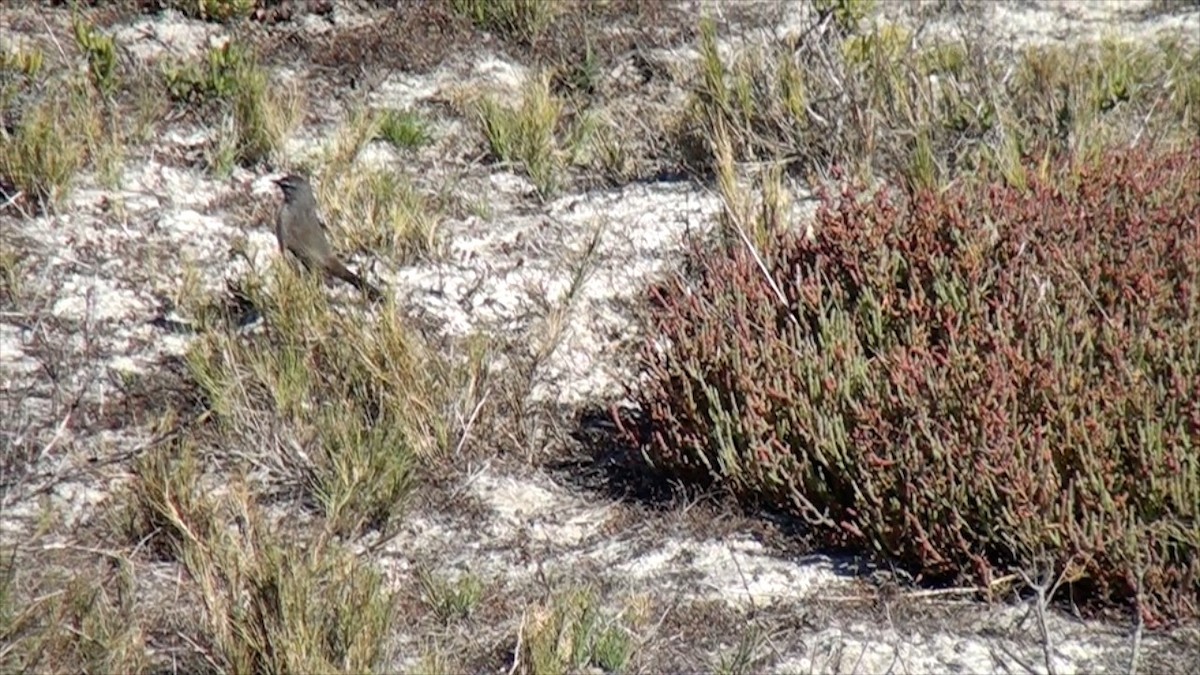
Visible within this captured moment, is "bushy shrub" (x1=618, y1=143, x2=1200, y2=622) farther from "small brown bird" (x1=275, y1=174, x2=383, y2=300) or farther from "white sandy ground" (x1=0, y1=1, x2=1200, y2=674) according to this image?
"small brown bird" (x1=275, y1=174, x2=383, y2=300)

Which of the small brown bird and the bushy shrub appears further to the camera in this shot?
the small brown bird

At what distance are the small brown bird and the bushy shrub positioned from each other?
126cm

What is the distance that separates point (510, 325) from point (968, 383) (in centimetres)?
206

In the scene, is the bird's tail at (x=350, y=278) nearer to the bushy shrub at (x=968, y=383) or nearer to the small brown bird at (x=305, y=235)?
the small brown bird at (x=305, y=235)

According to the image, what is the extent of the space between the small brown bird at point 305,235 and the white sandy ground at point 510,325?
24 centimetres

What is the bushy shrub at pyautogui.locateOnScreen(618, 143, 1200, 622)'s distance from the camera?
16.1 feet

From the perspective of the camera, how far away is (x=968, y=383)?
5266 millimetres

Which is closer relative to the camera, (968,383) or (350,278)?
(968,383)

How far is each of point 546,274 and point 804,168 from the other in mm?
1388

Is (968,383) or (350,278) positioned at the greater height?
(968,383)

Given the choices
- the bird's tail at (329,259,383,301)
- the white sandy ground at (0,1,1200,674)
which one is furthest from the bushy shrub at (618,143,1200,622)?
the bird's tail at (329,259,383,301)

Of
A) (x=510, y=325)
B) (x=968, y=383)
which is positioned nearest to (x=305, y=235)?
(x=510, y=325)

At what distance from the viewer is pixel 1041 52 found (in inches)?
330

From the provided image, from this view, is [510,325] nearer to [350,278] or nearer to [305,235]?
→ [350,278]
